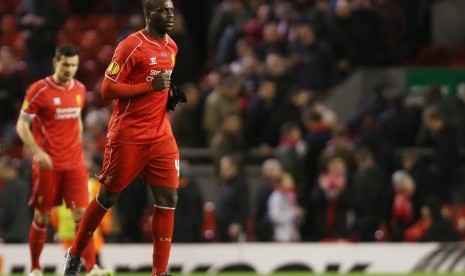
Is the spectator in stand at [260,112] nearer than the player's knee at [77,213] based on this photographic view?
No

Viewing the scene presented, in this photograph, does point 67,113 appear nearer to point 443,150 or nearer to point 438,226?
point 438,226

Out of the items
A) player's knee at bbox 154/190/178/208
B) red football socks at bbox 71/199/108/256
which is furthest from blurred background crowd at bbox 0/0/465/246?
player's knee at bbox 154/190/178/208

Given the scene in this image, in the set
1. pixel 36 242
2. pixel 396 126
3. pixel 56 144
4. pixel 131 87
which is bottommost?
pixel 36 242

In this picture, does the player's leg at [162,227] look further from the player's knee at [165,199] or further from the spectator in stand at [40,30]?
the spectator in stand at [40,30]

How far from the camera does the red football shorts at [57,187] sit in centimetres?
1263

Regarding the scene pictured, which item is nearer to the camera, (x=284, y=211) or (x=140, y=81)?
(x=140, y=81)

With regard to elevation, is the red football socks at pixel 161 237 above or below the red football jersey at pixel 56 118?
below

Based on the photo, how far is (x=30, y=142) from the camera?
12250 millimetres

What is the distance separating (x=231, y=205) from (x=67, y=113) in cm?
486

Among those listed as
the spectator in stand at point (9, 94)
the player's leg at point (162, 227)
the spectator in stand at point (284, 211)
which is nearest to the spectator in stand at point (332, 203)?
the spectator in stand at point (284, 211)

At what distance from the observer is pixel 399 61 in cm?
2111

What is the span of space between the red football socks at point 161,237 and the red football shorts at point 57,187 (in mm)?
2098

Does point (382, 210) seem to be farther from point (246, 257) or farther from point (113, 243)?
point (113, 243)

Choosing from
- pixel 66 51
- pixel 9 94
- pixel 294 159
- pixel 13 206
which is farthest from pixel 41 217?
pixel 9 94
